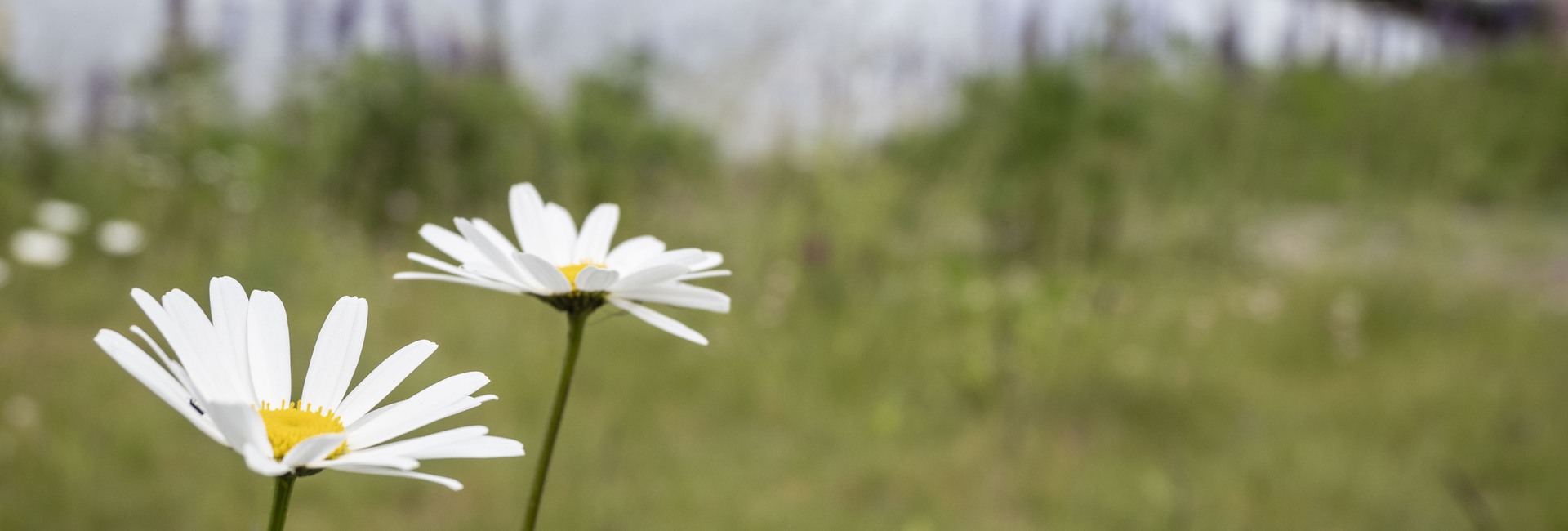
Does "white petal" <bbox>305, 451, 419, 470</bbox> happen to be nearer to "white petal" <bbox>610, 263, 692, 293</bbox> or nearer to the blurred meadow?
"white petal" <bbox>610, 263, 692, 293</bbox>

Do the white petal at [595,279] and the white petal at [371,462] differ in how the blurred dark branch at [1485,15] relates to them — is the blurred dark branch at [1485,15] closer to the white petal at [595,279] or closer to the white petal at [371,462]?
the white petal at [595,279]

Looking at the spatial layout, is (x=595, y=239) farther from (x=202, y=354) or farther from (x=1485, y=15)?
(x=1485, y=15)

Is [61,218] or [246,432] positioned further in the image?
[61,218]

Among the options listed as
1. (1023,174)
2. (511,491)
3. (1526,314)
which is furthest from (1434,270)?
(511,491)

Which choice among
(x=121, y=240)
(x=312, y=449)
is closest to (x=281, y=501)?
(x=312, y=449)

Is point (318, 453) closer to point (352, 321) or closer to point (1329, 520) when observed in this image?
point (352, 321)
